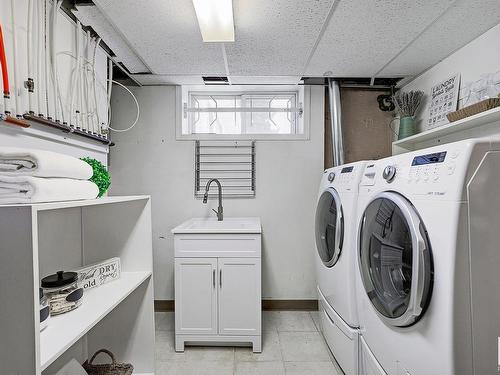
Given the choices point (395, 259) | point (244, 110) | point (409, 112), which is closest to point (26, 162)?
point (395, 259)

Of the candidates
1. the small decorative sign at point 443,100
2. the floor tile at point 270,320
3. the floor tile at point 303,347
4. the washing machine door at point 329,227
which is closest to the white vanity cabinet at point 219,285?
the floor tile at point 303,347

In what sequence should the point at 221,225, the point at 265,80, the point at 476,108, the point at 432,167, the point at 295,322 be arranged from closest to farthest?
the point at 432,167 → the point at 476,108 → the point at 221,225 → the point at 295,322 → the point at 265,80

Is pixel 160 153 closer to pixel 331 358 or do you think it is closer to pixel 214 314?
pixel 214 314

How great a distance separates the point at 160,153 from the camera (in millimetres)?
2588

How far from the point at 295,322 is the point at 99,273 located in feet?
5.73

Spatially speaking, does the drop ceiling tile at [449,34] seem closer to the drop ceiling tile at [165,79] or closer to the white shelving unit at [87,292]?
the drop ceiling tile at [165,79]

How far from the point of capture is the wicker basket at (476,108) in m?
1.40

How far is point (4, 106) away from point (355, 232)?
167 cm

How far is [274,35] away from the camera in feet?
5.64

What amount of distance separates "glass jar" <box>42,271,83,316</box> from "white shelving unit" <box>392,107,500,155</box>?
2.05m

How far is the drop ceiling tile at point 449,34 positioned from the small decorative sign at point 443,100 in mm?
200

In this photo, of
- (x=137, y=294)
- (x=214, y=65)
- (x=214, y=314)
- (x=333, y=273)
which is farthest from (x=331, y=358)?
(x=214, y=65)

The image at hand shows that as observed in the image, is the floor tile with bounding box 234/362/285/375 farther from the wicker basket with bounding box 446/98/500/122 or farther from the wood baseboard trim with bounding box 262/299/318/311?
the wicker basket with bounding box 446/98/500/122

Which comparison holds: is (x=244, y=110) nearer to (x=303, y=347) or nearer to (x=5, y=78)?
(x=5, y=78)
